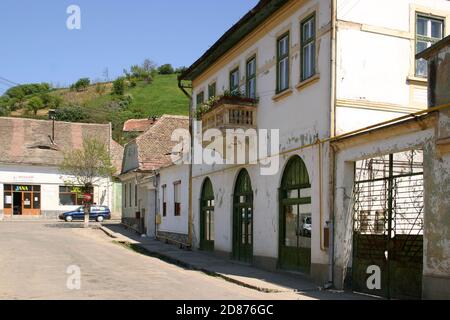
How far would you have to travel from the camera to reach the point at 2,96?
113250 millimetres

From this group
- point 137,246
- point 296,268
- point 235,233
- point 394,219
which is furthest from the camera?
point 137,246

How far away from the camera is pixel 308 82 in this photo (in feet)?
47.2

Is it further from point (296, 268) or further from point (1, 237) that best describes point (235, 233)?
point (1, 237)

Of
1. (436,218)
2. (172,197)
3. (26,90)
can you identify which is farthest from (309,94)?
(26,90)

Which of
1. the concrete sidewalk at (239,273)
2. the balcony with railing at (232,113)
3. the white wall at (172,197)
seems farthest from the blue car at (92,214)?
the balcony with railing at (232,113)

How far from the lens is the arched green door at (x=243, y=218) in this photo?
18.5 m

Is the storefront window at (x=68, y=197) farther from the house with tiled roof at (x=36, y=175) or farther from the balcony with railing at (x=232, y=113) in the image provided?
the balcony with railing at (x=232, y=113)

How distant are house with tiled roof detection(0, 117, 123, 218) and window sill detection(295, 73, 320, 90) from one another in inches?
1360

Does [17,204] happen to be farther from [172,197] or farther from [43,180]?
[172,197]

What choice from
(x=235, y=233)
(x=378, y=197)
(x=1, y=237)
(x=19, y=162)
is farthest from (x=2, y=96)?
(x=378, y=197)

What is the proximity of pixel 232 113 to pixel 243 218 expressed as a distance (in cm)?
377

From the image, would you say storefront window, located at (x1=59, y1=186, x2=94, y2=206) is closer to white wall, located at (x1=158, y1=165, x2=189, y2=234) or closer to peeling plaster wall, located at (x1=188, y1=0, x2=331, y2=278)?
white wall, located at (x1=158, y1=165, x2=189, y2=234)

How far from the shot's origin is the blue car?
4453 centimetres
